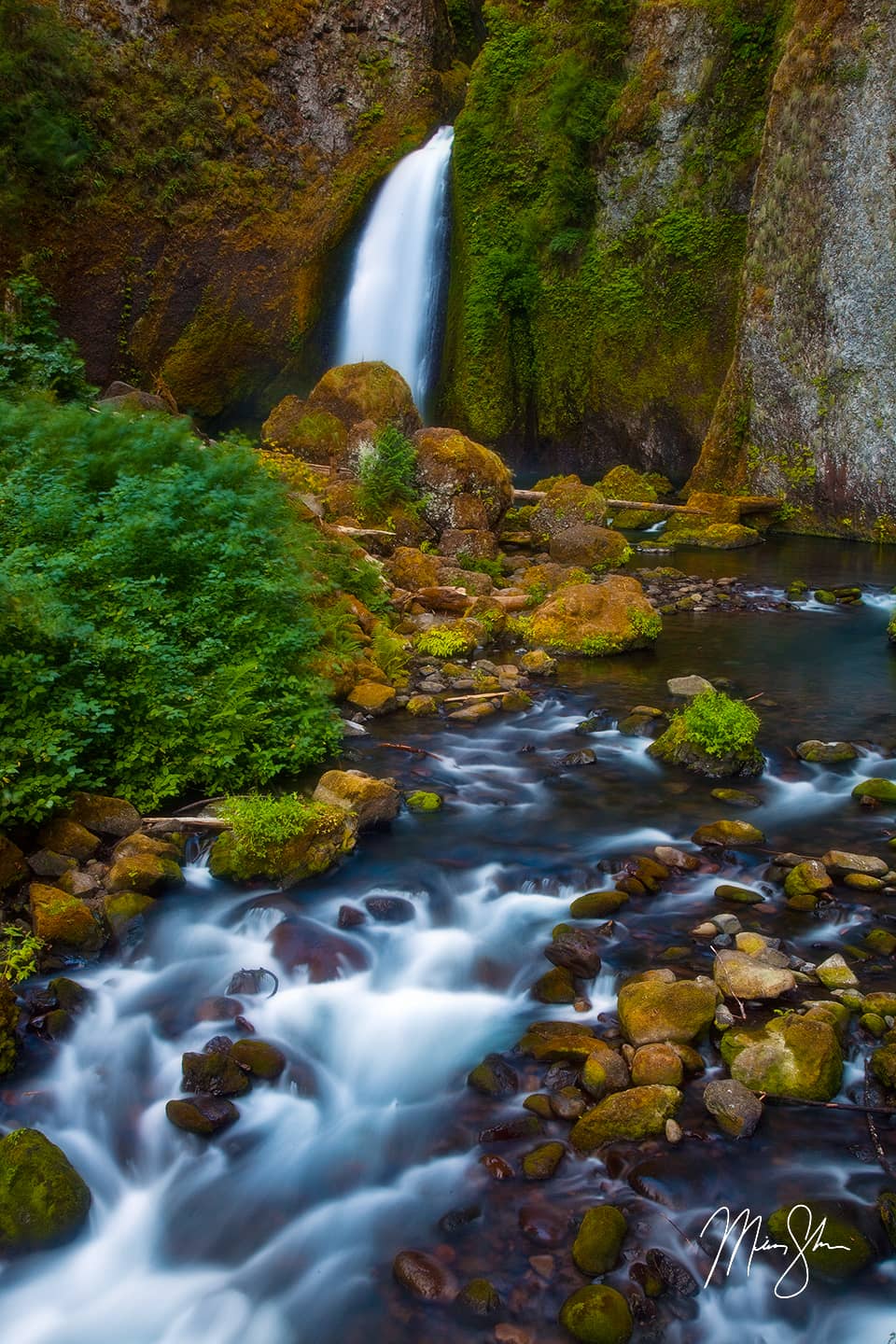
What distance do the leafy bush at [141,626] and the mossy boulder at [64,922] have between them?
57 cm

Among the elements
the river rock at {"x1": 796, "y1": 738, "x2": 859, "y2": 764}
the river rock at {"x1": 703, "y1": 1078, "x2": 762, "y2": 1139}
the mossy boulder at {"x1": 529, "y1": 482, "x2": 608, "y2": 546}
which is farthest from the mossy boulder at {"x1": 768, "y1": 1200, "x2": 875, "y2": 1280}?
the mossy boulder at {"x1": 529, "y1": 482, "x2": 608, "y2": 546}

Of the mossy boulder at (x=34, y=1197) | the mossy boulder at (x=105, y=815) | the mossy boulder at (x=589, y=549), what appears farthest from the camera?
the mossy boulder at (x=589, y=549)

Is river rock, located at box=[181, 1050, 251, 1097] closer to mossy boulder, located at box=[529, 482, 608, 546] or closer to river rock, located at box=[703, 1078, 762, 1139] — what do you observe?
river rock, located at box=[703, 1078, 762, 1139]

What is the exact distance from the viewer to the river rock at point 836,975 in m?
4.23

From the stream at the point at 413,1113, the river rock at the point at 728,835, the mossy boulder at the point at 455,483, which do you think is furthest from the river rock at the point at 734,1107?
the mossy boulder at the point at 455,483

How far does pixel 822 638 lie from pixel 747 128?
14.2 meters

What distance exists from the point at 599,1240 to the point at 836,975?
182cm

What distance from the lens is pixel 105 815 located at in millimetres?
5531

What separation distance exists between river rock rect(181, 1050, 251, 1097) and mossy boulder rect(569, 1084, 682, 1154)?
141cm

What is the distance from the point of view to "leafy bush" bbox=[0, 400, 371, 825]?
17.6 ft

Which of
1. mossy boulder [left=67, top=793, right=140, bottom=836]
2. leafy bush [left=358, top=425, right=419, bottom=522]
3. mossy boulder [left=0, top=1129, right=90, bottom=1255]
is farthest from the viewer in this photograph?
leafy bush [left=358, top=425, right=419, bottom=522]

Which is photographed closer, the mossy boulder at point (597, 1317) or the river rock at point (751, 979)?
the mossy boulder at point (597, 1317)

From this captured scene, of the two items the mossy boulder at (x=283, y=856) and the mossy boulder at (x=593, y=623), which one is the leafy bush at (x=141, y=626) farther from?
the mossy boulder at (x=593, y=623)

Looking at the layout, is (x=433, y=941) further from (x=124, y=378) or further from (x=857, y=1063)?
(x=124, y=378)
